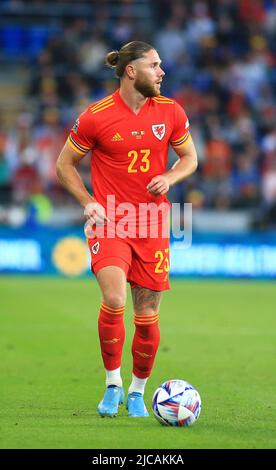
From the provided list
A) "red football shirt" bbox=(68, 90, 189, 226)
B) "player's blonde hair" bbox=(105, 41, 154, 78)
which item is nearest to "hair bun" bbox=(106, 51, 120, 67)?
"player's blonde hair" bbox=(105, 41, 154, 78)

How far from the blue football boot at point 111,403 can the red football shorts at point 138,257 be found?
73 cm

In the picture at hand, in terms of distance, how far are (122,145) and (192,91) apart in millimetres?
15015

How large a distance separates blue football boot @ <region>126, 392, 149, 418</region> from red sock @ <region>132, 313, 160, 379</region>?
145mm

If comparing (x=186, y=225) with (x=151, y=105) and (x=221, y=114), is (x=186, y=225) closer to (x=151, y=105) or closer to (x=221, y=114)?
(x=221, y=114)

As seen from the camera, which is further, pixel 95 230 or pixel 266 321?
pixel 266 321

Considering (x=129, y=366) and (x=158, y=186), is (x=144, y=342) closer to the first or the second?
(x=158, y=186)

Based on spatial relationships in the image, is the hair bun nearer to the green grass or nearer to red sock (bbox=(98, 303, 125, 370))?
red sock (bbox=(98, 303, 125, 370))

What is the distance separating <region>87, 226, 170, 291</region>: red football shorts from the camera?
7305 millimetres

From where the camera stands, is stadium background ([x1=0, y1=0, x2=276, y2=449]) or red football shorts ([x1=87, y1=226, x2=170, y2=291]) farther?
stadium background ([x1=0, y1=0, x2=276, y2=449])

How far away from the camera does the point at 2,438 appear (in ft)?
20.8

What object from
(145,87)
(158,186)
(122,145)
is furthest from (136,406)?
(145,87)

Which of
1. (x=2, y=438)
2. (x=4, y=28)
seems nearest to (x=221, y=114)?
(x=4, y=28)

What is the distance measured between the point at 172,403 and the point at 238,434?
52cm

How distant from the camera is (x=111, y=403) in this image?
730 cm
